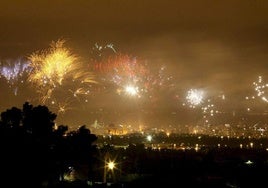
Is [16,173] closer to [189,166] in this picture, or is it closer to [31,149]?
[31,149]

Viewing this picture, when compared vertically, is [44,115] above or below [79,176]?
above

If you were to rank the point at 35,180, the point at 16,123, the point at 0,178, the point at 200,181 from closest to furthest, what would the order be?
the point at 0,178 → the point at 35,180 → the point at 16,123 → the point at 200,181

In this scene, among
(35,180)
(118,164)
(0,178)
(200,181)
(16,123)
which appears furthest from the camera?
(118,164)

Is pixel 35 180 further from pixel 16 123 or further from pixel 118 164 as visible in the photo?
pixel 118 164

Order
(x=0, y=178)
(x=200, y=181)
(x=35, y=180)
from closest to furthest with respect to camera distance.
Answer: (x=0, y=178) → (x=35, y=180) → (x=200, y=181)

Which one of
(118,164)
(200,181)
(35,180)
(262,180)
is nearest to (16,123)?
(35,180)

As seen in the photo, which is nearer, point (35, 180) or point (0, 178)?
point (0, 178)

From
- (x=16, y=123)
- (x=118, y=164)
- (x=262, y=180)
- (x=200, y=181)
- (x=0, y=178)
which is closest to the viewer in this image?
(x=0, y=178)

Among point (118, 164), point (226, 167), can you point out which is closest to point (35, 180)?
point (118, 164)

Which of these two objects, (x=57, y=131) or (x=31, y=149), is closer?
(x=31, y=149)
